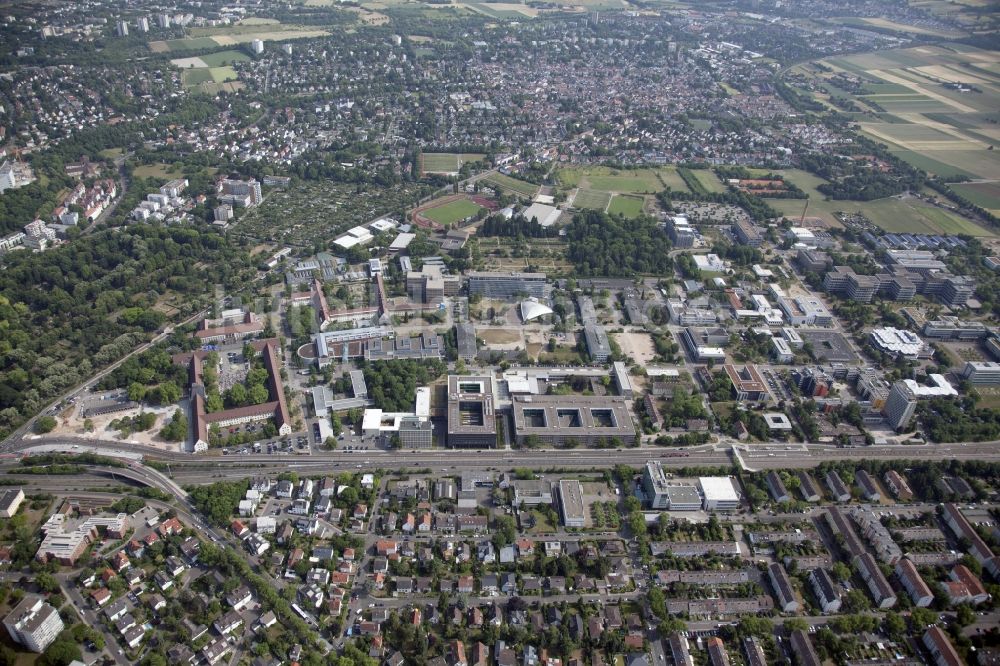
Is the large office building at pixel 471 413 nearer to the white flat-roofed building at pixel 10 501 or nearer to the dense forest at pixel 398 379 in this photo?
the dense forest at pixel 398 379

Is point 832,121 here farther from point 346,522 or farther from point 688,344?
point 346,522

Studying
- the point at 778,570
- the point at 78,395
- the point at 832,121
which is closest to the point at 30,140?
the point at 78,395

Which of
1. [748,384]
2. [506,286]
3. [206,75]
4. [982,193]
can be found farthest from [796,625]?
[206,75]

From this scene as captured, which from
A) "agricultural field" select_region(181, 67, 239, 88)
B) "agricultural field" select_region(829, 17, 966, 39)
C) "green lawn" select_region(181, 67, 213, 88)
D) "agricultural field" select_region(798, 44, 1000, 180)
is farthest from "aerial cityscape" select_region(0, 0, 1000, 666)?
"agricultural field" select_region(829, 17, 966, 39)

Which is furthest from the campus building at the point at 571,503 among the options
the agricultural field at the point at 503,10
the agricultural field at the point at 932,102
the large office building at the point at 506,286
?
the agricultural field at the point at 503,10

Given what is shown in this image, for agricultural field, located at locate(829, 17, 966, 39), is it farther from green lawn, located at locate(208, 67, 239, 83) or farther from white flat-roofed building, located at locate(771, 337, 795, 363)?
green lawn, located at locate(208, 67, 239, 83)

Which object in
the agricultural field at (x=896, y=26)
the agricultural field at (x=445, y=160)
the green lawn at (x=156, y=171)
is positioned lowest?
the agricultural field at (x=445, y=160)
